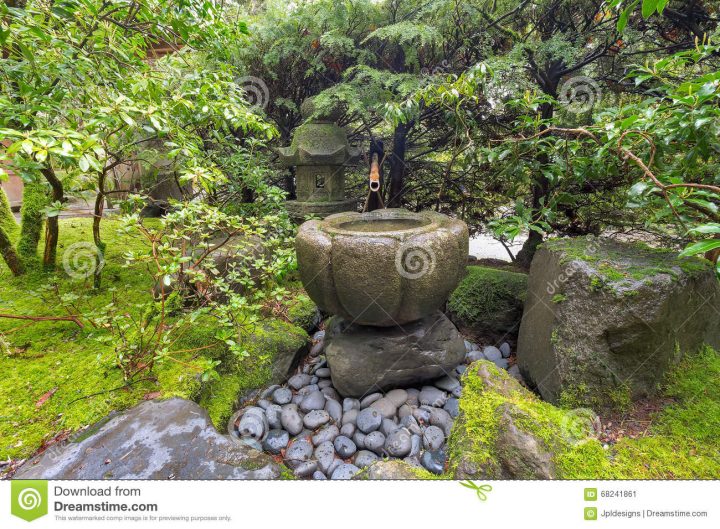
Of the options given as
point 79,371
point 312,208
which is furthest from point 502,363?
point 79,371

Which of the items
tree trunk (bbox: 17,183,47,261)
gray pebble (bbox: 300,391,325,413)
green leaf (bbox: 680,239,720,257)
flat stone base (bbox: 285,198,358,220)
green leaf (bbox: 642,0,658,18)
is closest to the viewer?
green leaf (bbox: 642,0,658,18)

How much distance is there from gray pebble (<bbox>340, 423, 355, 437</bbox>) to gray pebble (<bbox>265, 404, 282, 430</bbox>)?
0.45 m

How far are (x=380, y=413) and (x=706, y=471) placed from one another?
1717mm

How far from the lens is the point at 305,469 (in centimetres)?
205

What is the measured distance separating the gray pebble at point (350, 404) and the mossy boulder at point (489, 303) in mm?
1478

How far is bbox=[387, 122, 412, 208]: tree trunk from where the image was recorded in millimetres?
4669

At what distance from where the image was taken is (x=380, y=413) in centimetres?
244

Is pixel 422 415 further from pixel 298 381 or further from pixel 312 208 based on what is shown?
pixel 312 208

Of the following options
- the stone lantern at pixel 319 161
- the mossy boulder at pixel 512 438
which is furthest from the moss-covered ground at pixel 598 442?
the stone lantern at pixel 319 161

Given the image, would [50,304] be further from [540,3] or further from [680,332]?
[540,3]

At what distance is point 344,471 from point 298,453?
327 millimetres

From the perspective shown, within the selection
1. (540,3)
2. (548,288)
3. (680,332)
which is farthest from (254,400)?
(540,3)

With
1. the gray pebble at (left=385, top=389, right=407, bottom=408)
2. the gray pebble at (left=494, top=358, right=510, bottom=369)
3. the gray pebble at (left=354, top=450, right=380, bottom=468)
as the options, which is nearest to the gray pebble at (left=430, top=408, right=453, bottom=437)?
the gray pebble at (left=385, top=389, right=407, bottom=408)

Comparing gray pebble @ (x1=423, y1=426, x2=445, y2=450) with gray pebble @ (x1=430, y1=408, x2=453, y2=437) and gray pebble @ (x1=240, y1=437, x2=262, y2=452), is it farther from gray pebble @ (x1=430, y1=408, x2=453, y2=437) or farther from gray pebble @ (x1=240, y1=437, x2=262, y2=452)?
gray pebble @ (x1=240, y1=437, x2=262, y2=452)
